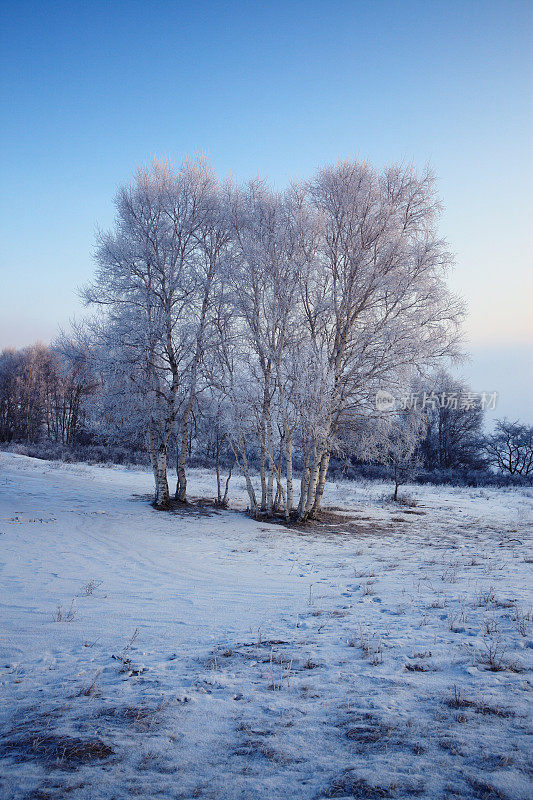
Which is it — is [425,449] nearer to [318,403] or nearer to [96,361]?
[318,403]

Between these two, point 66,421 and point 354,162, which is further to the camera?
point 66,421

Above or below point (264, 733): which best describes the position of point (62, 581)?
below

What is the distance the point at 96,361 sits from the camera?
1444 cm

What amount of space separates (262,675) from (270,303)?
12.4 meters

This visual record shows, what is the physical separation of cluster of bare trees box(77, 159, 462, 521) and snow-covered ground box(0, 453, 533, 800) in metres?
6.57

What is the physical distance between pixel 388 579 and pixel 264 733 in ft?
16.2

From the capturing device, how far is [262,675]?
11.9 feet

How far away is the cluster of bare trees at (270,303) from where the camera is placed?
14359 millimetres

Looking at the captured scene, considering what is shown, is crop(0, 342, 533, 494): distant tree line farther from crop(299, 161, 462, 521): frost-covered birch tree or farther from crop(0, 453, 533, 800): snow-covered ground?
crop(0, 453, 533, 800): snow-covered ground

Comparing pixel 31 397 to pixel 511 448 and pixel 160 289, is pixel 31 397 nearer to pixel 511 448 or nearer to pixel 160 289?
pixel 160 289

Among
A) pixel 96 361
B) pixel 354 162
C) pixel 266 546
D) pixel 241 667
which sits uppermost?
pixel 354 162

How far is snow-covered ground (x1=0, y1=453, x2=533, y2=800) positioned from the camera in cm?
231

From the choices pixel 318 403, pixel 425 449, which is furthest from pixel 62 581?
pixel 425 449

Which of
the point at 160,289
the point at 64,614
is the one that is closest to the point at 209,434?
the point at 160,289
